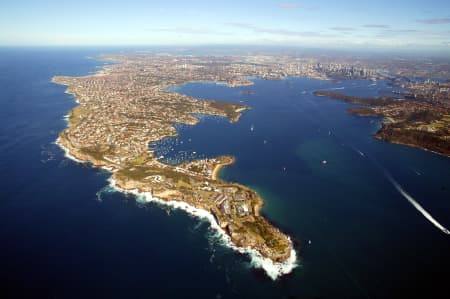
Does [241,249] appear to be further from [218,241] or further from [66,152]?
[66,152]

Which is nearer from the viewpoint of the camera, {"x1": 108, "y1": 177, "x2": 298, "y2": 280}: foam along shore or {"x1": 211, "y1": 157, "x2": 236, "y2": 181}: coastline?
{"x1": 108, "y1": 177, "x2": 298, "y2": 280}: foam along shore

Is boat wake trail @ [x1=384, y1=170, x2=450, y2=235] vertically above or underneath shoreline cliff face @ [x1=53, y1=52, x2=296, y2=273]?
underneath

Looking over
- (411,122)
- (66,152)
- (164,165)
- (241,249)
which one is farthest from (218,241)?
(411,122)

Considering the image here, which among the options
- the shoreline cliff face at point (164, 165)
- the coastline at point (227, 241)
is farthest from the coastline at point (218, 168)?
the coastline at point (227, 241)

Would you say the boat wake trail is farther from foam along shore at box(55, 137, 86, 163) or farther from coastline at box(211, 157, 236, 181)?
foam along shore at box(55, 137, 86, 163)

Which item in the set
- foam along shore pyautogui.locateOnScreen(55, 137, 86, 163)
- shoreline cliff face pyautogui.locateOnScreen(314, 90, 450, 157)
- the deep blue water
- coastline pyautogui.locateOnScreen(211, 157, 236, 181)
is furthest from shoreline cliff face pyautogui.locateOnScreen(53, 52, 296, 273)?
Answer: shoreline cliff face pyautogui.locateOnScreen(314, 90, 450, 157)

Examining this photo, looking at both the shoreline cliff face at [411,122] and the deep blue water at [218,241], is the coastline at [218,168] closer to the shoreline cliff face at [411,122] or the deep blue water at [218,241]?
the deep blue water at [218,241]

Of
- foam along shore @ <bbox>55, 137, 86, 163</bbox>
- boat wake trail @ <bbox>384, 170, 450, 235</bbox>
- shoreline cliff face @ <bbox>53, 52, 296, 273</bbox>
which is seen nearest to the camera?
shoreline cliff face @ <bbox>53, 52, 296, 273</bbox>
